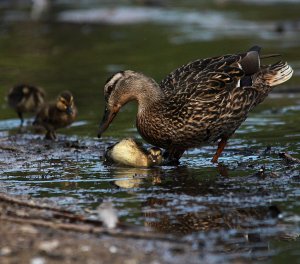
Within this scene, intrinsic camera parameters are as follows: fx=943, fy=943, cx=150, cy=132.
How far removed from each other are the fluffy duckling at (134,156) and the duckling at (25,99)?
3.06 m

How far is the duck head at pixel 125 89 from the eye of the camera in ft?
26.0

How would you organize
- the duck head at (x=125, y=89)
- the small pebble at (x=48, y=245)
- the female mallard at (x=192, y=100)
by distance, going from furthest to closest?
the duck head at (x=125, y=89)
the female mallard at (x=192, y=100)
the small pebble at (x=48, y=245)

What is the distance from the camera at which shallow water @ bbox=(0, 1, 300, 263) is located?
576 cm

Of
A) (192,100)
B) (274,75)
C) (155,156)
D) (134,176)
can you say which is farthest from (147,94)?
(274,75)

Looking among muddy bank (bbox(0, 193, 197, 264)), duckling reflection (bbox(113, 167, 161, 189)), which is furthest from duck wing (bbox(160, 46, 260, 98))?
muddy bank (bbox(0, 193, 197, 264))

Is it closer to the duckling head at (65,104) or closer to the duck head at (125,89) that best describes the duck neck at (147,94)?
the duck head at (125,89)

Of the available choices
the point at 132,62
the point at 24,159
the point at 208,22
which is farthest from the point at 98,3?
the point at 24,159

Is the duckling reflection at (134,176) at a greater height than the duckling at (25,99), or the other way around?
the duckling reflection at (134,176)

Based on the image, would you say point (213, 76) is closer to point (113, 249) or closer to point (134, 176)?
point (134, 176)

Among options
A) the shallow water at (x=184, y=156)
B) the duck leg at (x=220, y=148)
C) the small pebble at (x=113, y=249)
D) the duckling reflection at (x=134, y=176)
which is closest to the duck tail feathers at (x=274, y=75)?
the shallow water at (x=184, y=156)

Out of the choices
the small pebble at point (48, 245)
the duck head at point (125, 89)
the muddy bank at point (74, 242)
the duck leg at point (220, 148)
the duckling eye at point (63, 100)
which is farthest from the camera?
the duckling eye at point (63, 100)

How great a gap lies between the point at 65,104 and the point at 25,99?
1005 mm

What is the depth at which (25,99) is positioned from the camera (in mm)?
10641

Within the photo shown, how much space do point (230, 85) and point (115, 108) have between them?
995mm
